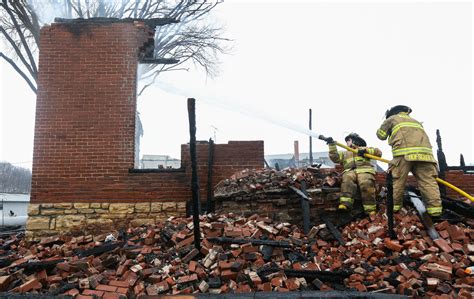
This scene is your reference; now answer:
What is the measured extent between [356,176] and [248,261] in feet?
10.3

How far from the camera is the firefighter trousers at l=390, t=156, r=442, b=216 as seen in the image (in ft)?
20.6

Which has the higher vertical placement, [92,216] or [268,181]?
[268,181]

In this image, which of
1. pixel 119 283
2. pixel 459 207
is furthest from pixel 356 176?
pixel 119 283

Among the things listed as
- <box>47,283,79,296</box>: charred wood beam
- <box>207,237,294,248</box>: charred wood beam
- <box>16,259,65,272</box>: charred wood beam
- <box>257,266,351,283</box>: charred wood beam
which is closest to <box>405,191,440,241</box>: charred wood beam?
<box>257,266,351,283</box>: charred wood beam

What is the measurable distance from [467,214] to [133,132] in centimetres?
658

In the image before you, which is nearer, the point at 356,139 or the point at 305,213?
the point at 305,213

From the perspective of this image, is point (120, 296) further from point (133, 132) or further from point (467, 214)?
point (467, 214)

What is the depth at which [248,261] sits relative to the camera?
506 centimetres

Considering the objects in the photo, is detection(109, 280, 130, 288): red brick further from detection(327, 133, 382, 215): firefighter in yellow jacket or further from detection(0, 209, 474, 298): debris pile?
detection(327, 133, 382, 215): firefighter in yellow jacket

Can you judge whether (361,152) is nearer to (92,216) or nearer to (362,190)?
(362,190)

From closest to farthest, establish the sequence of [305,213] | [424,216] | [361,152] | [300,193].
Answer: [424,216]
[305,213]
[300,193]
[361,152]

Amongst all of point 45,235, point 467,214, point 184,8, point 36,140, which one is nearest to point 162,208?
point 45,235

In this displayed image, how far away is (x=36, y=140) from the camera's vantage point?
7.52 meters

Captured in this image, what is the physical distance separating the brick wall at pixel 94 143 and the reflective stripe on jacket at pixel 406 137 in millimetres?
2632
